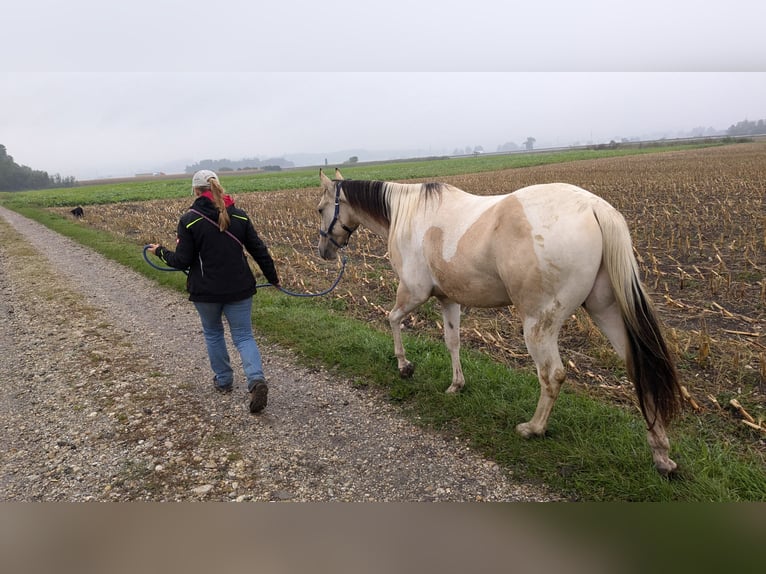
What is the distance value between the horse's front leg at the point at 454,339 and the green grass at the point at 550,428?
13 cm

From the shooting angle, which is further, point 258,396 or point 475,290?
point 258,396

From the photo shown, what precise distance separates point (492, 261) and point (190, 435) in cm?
318

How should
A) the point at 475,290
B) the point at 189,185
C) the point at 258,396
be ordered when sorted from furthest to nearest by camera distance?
1. the point at 189,185
2. the point at 258,396
3. the point at 475,290

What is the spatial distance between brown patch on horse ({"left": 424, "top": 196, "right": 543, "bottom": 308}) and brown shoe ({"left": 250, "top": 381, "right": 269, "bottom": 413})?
6.65 feet

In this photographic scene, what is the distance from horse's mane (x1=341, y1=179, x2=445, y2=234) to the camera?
15.2ft

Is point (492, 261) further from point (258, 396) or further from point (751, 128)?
→ point (751, 128)

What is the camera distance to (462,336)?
6.27m

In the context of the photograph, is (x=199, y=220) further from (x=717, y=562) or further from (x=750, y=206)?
(x=750, y=206)

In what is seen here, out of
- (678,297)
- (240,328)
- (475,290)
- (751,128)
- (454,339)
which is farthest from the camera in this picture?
(751,128)

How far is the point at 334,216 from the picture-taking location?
571cm

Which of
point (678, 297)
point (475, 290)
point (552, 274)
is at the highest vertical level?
point (552, 274)

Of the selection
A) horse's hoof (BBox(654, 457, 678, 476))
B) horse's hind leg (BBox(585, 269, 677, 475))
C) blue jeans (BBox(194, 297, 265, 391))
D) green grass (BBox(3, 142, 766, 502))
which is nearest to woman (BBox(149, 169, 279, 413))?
blue jeans (BBox(194, 297, 265, 391))

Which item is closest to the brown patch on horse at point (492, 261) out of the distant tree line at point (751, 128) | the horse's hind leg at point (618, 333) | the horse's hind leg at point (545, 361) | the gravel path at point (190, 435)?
the horse's hind leg at point (545, 361)

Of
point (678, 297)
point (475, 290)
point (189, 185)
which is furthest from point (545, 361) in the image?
point (189, 185)
